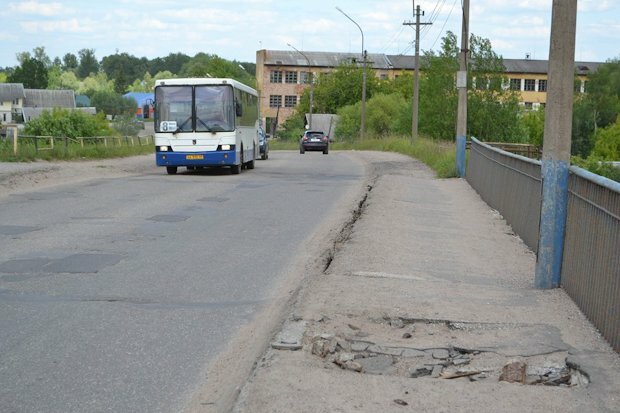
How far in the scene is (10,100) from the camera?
146 meters

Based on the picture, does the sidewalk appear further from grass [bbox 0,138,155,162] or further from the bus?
grass [bbox 0,138,155,162]

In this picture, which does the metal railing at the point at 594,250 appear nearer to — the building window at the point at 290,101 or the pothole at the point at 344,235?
the pothole at the point at 344,235

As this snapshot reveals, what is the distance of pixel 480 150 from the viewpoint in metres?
22.9

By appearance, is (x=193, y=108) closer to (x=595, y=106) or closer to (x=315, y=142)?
(x=315, y=142)

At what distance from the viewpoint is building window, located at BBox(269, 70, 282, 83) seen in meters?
130

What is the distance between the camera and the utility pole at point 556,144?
9.09m

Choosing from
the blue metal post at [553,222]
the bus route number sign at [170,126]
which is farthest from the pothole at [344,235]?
the bus route number sign at [170,126]

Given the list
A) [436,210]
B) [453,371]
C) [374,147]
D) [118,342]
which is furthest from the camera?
[374,147]

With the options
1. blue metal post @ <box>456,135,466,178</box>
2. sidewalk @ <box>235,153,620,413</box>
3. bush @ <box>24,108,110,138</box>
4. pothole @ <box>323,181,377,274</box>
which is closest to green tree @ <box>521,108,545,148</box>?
bush @ <box>24,108,110,138</box>

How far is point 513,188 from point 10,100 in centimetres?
14147

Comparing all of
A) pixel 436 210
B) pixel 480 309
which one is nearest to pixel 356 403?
pixel 480 309

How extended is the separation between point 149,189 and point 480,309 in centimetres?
1539

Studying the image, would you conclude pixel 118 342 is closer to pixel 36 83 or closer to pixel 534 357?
pixel 534 357

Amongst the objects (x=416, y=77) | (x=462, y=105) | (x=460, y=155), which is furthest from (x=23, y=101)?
(x=460, y=155)
